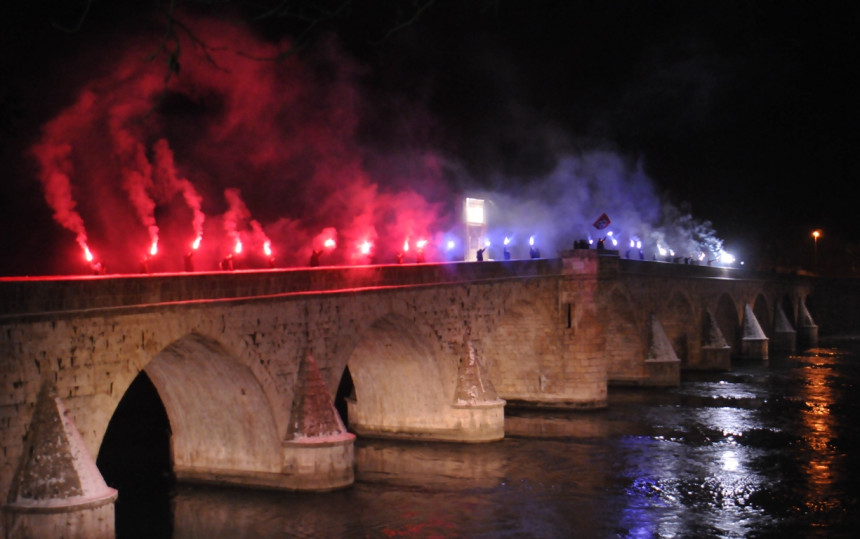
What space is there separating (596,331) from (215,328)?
17145 mm

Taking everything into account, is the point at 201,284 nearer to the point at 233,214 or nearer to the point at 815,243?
the point at 233,214

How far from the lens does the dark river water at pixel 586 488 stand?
18359 millimetres

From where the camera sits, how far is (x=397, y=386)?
27.0 m

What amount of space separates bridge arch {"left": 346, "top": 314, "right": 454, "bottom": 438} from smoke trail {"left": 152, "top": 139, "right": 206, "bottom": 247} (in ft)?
17.9

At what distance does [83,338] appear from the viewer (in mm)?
15117

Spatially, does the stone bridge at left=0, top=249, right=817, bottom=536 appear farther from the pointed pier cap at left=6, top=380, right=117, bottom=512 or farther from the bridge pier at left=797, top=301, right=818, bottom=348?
the bridge pier at left=797, top=301, right=818, bottom=348

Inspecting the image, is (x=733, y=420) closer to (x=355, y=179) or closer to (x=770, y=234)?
(x=355, y=179)

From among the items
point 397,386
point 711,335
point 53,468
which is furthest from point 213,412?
point 711,335

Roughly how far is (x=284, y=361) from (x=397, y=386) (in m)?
7.41

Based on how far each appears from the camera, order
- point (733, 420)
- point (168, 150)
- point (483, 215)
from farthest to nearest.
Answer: point (483, 215) → point (733, 420) → point (168, 150)

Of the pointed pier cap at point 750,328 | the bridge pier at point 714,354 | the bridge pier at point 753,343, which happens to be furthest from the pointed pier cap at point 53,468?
the pointed pier cap at point 750,328

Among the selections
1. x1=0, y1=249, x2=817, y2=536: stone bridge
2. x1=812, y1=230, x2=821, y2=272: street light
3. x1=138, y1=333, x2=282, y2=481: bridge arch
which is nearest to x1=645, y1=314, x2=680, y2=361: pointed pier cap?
x1=0, y1=249, x2=817, y2=536: stone bridge

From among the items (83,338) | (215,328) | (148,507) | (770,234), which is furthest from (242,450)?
(770,234)

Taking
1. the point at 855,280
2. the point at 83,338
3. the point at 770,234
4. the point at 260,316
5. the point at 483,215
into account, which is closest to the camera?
the point at 83,338
